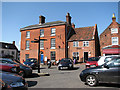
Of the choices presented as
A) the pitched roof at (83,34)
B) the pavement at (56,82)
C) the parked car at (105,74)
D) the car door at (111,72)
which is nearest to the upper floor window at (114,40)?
the pitched roof at (83,34)

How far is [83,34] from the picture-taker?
28.5 metres

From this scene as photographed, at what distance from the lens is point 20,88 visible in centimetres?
441

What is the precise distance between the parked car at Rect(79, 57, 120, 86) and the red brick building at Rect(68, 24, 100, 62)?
736 inches

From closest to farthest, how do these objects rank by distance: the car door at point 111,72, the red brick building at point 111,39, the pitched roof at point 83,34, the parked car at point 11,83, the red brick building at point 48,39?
the parked car at point 11,83
the car door at point 111,72
the red brick building at point 111,39
the pitched roof at point 83,34
the red brick building at point 48,39

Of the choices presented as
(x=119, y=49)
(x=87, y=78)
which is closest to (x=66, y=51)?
(x=119, y=49)

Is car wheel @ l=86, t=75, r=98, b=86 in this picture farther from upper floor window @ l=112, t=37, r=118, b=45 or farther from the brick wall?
upper floor window @ l=112, t=37, r=118, b=45

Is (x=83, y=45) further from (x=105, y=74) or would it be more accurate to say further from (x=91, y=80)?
(x=105, y=74)

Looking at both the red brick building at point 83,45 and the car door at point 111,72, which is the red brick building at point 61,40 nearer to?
the red brick building at point 83,45

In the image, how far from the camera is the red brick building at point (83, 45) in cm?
2574

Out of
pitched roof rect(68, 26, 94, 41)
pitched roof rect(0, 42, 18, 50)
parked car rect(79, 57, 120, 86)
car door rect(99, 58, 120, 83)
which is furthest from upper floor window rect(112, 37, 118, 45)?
pitched roof rect(0, 42, 18, 50)

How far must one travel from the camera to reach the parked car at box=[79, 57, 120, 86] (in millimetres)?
6617

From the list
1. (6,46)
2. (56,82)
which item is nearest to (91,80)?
(56,82)

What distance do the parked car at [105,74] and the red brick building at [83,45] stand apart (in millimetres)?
18705

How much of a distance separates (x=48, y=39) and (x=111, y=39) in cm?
1387
